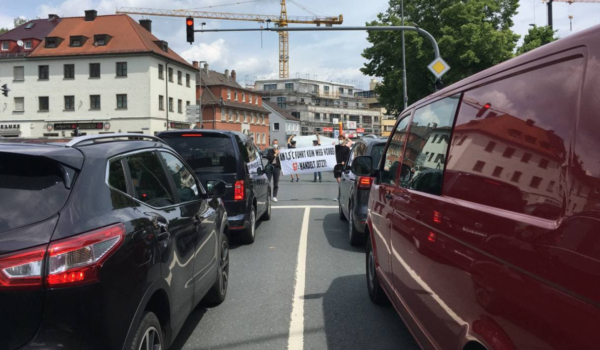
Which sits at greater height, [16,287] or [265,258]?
[16,287]

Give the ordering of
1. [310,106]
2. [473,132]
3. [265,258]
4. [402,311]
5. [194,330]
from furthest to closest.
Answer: [310,106] < [265,258] < [194,330] < [402,311] < [473,132]

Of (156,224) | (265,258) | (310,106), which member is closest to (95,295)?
(156,224)

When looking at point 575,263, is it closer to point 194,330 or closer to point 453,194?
point 453,194

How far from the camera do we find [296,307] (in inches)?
205

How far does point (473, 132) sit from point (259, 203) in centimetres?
737

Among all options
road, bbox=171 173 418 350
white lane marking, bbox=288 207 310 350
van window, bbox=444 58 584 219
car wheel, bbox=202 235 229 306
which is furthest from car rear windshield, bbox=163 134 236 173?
van window, bbox=444 58 584 219

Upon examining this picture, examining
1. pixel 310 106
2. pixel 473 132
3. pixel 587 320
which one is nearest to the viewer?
pixel 587 320

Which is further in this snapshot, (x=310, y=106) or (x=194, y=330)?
(x=310, y=106)

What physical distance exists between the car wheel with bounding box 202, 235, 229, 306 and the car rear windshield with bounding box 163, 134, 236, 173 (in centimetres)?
259

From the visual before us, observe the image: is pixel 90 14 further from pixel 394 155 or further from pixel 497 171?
pixel 497 171

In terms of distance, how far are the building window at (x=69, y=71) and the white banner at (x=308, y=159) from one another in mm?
44053

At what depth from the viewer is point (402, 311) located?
3750mm

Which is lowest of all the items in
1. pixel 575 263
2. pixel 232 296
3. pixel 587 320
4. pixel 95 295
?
pixel 232 296

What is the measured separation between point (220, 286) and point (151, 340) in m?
2.32
